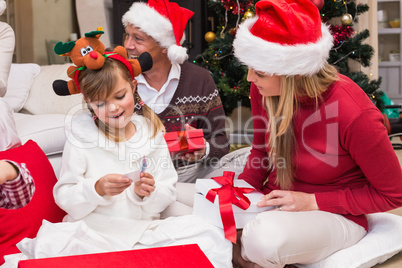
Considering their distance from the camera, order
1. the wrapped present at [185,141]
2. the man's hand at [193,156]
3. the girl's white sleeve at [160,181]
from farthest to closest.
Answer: the man's hand at [193,156]
the wrapped present at [185,141]
the girl's white sleeve at [160,181]

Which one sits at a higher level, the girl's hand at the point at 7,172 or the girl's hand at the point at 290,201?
the girl's hand at the point at 7,172

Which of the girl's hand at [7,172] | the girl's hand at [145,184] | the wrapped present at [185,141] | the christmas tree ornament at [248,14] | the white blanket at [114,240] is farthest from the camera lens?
the christmas tree ornament at [248,14]

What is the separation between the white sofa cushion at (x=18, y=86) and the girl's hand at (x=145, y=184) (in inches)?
56.8

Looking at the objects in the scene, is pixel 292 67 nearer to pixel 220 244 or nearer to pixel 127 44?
pixel 220 244

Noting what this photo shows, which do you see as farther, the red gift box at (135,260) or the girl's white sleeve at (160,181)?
the girl's white sleeve at (160,181)

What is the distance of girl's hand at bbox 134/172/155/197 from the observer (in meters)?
1.49

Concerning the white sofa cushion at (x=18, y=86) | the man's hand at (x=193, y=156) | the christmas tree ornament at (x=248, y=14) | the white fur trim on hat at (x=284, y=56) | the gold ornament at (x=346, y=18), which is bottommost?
the man's hand at (x=193, y=156)

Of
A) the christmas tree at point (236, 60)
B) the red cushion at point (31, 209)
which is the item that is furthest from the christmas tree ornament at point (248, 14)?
the red cushion at point (31, 209)

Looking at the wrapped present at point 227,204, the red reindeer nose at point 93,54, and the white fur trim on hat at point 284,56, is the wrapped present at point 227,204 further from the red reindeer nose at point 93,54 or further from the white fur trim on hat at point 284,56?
the red reindeer nose at point 93,54

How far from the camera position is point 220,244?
1.52 m

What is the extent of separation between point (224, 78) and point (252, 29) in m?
2.16

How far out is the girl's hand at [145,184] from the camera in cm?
149

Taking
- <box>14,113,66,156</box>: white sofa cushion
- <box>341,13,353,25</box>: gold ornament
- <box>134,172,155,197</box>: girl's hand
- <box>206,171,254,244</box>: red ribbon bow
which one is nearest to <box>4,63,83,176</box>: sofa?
Answer: <box>14,113,66,156</box>: white sofa cushion

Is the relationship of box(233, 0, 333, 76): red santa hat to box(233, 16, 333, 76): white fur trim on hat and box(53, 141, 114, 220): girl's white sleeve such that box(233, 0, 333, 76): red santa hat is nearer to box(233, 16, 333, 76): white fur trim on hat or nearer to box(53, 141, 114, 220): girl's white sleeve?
box(233, 16, 333, 76): white fur trim on hat
